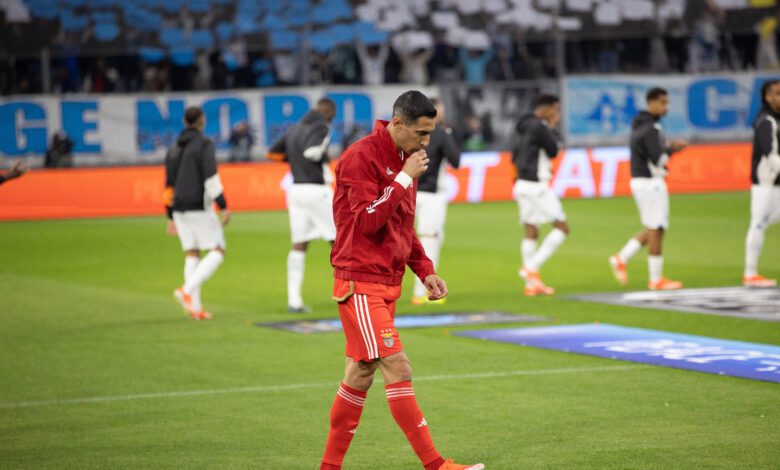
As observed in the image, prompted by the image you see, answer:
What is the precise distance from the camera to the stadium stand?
33.6m

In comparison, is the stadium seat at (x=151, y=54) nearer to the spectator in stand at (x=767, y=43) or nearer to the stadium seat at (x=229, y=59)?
the stadium seat at (x=229, y=59)

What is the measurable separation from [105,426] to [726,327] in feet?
21.2

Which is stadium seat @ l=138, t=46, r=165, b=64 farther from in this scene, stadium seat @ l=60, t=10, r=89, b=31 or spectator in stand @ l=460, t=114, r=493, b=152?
spectator in stand @ l=460, t=114, r=493, b=152

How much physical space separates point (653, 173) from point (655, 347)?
15.8ft

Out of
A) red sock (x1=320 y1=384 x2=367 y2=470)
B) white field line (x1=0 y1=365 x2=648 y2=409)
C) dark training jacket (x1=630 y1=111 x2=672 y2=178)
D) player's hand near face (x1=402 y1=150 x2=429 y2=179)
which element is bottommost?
white field line (x1=0 y1=365 x2=648 y2=409)

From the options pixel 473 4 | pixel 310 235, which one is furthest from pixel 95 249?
pixel 473 4

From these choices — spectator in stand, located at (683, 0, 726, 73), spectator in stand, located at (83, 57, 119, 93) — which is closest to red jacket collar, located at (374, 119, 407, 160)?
spectator in stand, located at (83, 57, 119, 93)

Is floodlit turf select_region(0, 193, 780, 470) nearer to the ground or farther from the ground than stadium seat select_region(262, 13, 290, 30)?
nearer to the ground

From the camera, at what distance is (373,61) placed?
115ft

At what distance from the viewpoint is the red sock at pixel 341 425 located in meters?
6.91

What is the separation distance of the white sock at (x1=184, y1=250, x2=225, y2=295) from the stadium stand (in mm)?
19012

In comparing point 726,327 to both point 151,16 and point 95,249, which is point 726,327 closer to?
point 95,249

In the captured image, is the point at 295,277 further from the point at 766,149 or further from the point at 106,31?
the point at 106,31

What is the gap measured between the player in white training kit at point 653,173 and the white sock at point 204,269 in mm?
5305
